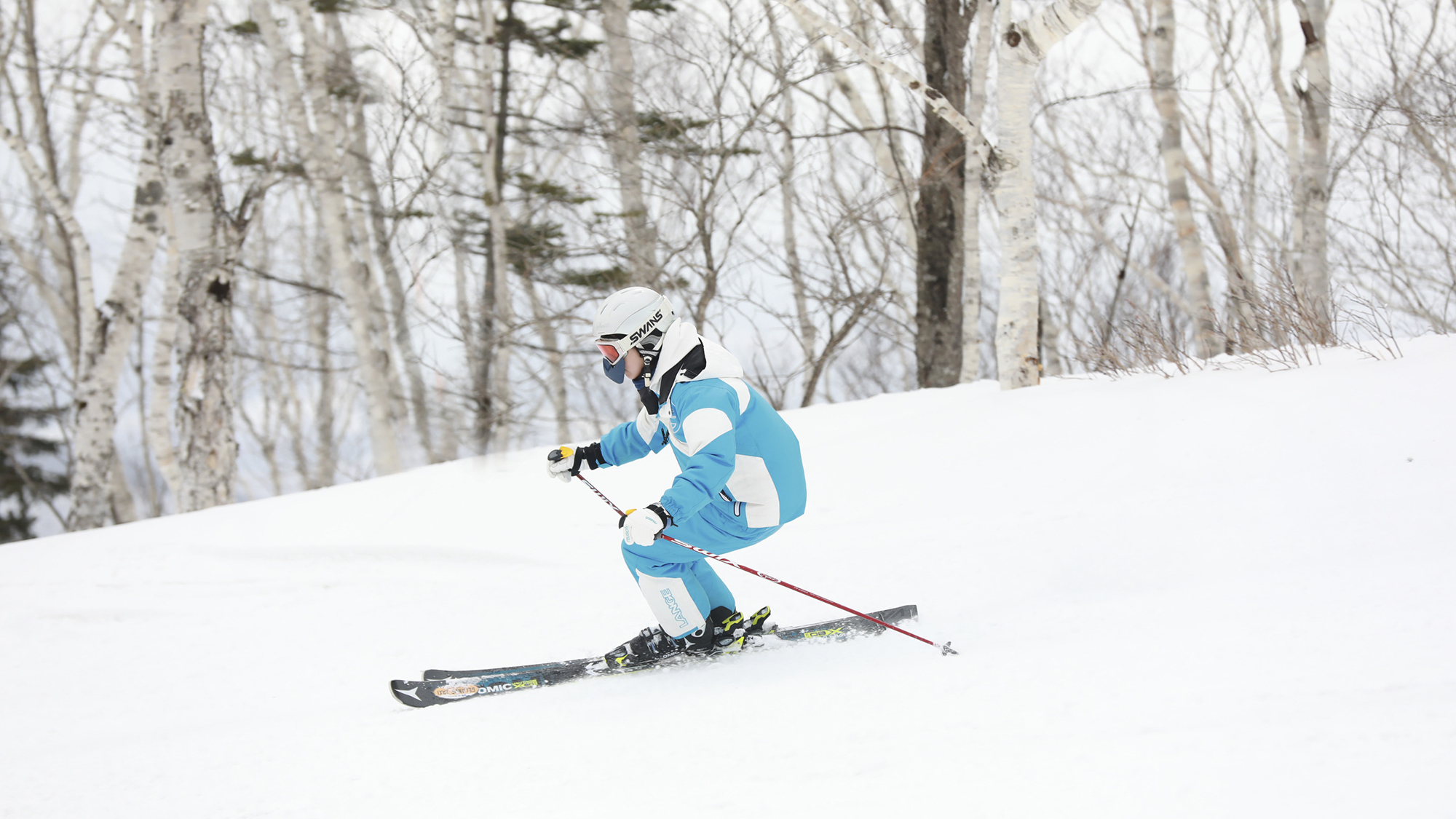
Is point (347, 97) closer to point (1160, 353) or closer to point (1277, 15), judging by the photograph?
point (1160, 353)

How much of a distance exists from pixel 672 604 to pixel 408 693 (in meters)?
1.07

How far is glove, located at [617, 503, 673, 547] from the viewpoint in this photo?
270 cm

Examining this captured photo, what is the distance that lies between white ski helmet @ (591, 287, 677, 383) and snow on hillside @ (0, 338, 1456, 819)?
1316 millimetres

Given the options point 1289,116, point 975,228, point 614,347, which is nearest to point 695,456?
point 614,347

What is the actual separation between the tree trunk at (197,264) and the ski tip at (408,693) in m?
4.93

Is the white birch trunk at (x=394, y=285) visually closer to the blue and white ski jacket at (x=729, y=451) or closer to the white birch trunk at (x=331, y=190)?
the white birch trunk at (x=331, y=190)

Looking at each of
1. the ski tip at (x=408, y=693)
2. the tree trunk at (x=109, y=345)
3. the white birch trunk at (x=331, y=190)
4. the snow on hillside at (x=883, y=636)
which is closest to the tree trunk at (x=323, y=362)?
the white birch trunk at (x=331, y=190)

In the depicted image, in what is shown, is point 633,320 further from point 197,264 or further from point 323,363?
point 323,363

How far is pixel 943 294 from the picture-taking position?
8922mm

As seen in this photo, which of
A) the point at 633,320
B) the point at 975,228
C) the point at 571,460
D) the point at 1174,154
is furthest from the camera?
the point at 975,228

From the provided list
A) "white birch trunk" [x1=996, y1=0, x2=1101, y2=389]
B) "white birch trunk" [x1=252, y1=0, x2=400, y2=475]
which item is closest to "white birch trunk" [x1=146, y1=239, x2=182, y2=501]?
"white birch trunk" [x1=252, y1=0, x2=400, y2=475]

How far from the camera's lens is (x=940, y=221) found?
8.80 m

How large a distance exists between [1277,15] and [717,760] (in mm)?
18549

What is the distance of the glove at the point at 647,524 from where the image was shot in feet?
8.84
